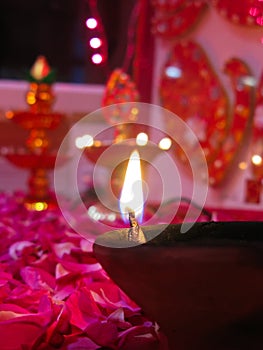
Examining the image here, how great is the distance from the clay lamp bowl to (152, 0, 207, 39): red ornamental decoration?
7.32ft

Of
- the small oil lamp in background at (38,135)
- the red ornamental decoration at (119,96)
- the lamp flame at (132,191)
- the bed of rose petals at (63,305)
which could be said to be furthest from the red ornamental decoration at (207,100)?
the lamp flame at (132,191)

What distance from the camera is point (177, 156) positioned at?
111 inches

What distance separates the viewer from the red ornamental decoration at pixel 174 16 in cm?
263

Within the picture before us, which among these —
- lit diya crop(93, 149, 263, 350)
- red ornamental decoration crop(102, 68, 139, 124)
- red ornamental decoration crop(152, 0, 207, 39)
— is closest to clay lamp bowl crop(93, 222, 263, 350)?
lit diya crop(93, 149, 263, 350)

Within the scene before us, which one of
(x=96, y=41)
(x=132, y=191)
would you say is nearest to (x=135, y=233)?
(x=132, y=191)

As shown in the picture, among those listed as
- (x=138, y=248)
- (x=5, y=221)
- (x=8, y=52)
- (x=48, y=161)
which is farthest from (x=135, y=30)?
(x=138, y=248)

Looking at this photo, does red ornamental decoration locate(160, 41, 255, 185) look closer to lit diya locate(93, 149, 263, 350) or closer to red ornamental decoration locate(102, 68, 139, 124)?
red ornamental decoration locate(102, 68, 139, 124)

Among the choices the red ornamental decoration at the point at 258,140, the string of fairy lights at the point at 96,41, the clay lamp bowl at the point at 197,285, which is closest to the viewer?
the clay lamp bowl at the point at 197,285

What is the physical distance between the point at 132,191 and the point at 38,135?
1707 millimetres

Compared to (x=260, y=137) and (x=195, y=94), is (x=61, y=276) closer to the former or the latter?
(x=260, y=137)

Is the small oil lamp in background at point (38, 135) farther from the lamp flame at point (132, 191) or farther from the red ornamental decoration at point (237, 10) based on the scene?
the lamp flame at point (132, 191)

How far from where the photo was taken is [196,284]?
1.50ft

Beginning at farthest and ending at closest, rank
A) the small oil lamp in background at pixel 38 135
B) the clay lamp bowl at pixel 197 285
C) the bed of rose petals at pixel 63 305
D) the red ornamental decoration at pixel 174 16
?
the red ornamental decoration at pixel 174 16 → the small oil lamp in background at pixel 38 135 → the bed of rose petals at pixel 63 305 → the clay lamp bowl at pixel 197 285

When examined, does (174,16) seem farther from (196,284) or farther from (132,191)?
(196,284)
